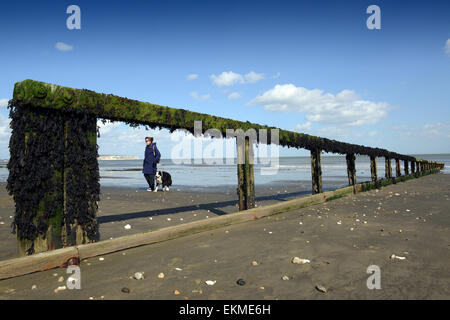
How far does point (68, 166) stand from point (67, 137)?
0.38 m

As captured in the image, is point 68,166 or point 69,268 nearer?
→ point 69,268

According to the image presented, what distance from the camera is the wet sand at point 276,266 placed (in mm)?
3016

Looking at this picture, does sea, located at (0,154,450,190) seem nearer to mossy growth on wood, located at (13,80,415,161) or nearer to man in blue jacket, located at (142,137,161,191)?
man in blue jacket, located at (142,137,161,191)

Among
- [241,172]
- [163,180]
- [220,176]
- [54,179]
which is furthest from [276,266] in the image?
[220,176]

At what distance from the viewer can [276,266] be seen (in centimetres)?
373

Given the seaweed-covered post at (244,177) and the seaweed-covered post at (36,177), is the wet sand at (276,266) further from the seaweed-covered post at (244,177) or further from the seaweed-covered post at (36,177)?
the seaweed-covered post at (244,177)

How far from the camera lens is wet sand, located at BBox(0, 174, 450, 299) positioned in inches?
119

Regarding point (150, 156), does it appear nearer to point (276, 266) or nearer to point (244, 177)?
point (244, 177)

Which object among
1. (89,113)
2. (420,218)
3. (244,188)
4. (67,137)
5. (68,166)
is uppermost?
(89,113)

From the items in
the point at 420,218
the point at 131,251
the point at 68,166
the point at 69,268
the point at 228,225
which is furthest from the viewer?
the point at 420,218

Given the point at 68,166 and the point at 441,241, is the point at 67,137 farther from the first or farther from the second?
the point at 441,241
